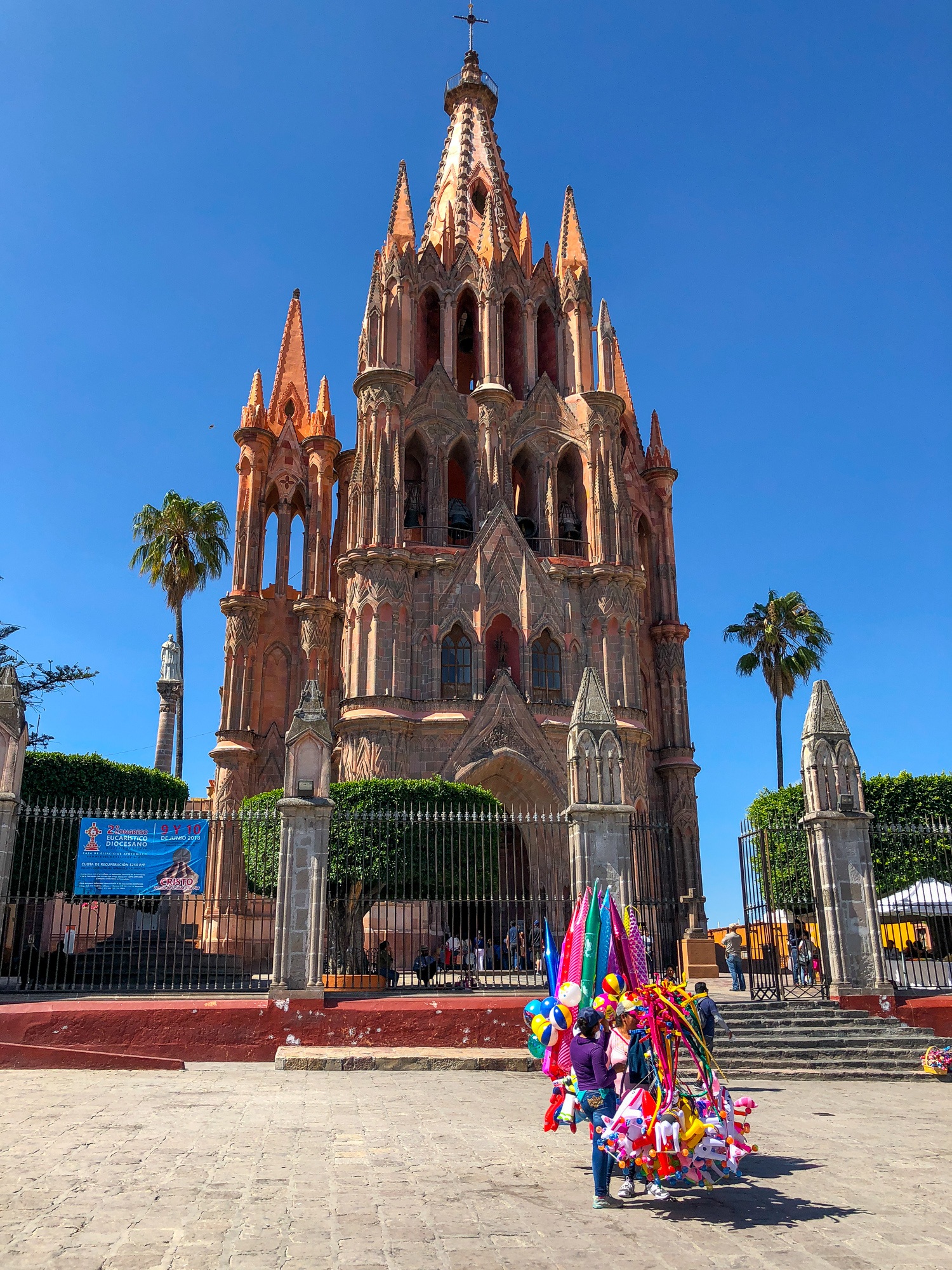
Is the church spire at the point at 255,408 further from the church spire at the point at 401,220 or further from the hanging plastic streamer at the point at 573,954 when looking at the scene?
the hanging plastic streamer at the point at 573,954

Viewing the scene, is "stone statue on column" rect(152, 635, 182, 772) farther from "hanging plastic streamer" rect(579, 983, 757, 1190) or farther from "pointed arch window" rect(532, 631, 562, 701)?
"hanging plastic streamer" rect(579, 983, 757, 1190)

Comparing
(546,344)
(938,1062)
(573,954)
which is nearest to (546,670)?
(546,344)

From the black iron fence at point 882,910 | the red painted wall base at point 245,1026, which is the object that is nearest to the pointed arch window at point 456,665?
the black iron fence at point 882,910

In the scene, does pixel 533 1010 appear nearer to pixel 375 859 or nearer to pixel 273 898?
pixel 273 898

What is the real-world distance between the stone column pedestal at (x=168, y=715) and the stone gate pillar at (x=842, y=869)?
35592 millimetres

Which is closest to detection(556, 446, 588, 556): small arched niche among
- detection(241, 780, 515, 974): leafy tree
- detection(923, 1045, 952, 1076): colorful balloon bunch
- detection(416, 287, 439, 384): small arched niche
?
detection(416, 287, 439, 384): small arched niche

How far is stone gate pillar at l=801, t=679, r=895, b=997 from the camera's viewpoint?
15.1 m

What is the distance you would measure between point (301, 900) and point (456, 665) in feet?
53.7

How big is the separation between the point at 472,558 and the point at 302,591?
283 inches

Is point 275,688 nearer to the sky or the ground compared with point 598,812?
nearer to the sky

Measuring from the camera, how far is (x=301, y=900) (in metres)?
14.6

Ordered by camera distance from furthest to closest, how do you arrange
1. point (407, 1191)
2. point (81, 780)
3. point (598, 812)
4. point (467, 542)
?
point (467, 542) < point (81, 780) < point (598, 812) < point (407, 1191)

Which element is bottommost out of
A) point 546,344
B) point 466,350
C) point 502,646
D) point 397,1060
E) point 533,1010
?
point 397,1060

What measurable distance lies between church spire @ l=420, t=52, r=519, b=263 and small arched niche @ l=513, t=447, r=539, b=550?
8.59 meters
